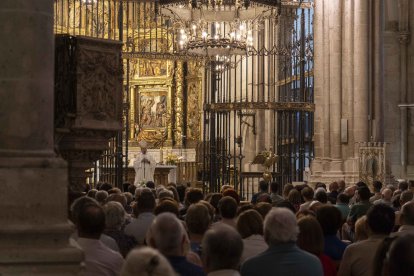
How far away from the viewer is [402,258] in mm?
5398

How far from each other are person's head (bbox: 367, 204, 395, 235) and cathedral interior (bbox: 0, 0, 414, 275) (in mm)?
2392

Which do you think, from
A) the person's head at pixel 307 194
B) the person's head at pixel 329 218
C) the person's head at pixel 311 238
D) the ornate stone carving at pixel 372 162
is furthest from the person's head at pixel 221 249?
the ornate stone carving at pixel 372 162

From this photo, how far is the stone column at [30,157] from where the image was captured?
6848mm

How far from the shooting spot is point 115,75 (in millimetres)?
12977

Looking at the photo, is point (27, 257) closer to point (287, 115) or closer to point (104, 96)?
point (104, 96)

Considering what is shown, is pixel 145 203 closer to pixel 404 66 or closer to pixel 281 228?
pixel 281 228

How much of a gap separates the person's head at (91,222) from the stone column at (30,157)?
63cm

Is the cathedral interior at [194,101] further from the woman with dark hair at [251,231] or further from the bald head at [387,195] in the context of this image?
the bald head at [387,195]

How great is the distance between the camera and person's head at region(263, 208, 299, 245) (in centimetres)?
679

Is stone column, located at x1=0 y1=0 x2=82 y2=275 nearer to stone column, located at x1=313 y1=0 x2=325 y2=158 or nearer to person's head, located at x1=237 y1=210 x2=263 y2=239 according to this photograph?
person's head, located at x1=237 y1=210 x2=263 y2=239

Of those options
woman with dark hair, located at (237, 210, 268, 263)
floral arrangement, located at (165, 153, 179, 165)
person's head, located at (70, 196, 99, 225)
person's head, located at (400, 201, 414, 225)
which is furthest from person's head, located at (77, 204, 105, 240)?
floral arrangement, located at (165, 153, 179, 165)

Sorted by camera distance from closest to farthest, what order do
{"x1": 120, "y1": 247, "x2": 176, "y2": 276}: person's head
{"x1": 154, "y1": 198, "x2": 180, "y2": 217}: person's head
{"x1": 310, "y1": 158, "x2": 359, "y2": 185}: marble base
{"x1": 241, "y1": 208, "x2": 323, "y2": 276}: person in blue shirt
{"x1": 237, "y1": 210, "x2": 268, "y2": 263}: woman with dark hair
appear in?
1. {"x1": 120, "y1": 247, "x2": 176, "y2": 276}: person's head
2. {"x1": 241, "y1": 208, "x2": 323, "y2": 276}: person in blue shirt
3. {"x1": 237, "y1": 210, "x2": 268, "y2": 263}: woman with dark hair
4. {"x1": 154, "y1": 198, "x2": 180, "y2": 217}: person's head
5. {"x1": 310, "y1": 158, "x2": 359, "y2": 185}: marble base

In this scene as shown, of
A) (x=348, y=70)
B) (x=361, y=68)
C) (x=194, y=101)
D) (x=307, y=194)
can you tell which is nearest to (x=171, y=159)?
(x=194, y=101)

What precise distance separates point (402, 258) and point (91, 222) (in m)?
2.90
